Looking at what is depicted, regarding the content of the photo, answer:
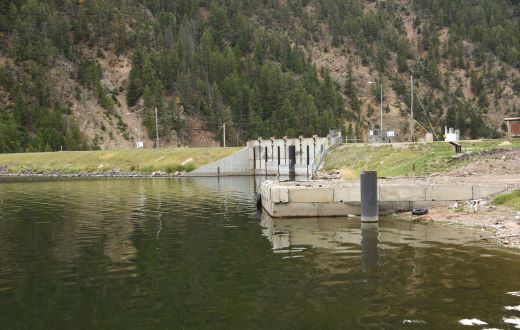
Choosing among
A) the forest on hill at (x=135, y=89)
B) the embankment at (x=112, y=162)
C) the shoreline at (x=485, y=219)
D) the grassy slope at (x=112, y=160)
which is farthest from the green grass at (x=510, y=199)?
the forest on hill at (x=135, y=89)

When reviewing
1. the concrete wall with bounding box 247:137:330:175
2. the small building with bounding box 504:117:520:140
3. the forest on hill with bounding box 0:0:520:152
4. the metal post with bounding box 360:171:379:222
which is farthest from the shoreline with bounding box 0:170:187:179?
the metal post with bounding box 360:171:379:222

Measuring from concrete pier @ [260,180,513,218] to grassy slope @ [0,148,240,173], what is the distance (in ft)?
230

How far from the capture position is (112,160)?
115 metres

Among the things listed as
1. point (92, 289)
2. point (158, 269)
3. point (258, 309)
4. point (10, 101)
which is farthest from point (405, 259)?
point (10, 101)

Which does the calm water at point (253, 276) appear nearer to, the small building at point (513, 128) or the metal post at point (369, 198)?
the metal post at point (369, 198)

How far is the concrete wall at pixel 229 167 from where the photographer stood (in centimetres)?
10175

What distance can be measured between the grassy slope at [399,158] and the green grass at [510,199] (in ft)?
48.2

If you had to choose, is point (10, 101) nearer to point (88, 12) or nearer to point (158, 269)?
point (88, 12)

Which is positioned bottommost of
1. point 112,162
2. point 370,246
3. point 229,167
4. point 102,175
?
point 370,246

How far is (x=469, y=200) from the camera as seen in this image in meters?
33.2

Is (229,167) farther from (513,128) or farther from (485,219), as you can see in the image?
(485,219)

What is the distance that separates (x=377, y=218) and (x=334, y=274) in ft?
42.2

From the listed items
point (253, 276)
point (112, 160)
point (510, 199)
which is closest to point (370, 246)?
point (253, 276)

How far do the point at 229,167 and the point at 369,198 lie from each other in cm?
7328
